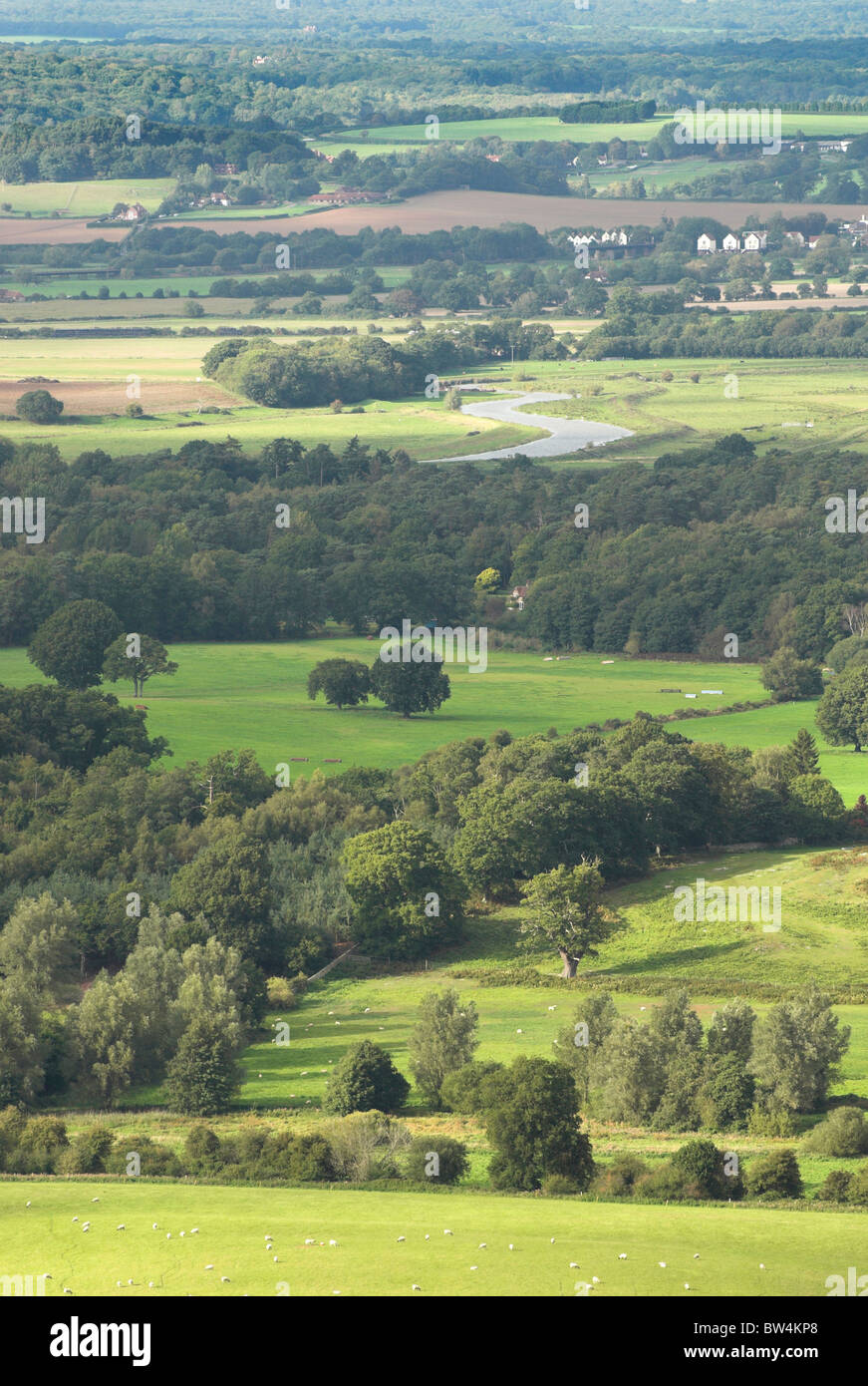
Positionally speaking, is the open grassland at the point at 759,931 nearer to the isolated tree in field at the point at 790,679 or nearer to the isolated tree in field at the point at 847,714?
the isolated tree in field at the point at 847,714

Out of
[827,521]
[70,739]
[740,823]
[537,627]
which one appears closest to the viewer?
[740,823]

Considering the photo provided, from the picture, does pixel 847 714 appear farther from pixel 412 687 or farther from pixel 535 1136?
pixel 535 1136

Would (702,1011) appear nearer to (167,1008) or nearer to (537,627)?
(167,1008)

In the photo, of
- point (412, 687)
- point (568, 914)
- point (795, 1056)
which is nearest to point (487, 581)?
point (412, 687)

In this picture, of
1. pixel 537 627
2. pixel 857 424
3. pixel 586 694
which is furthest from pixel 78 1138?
pixel 857 424

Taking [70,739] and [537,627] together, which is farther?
[537,627]
